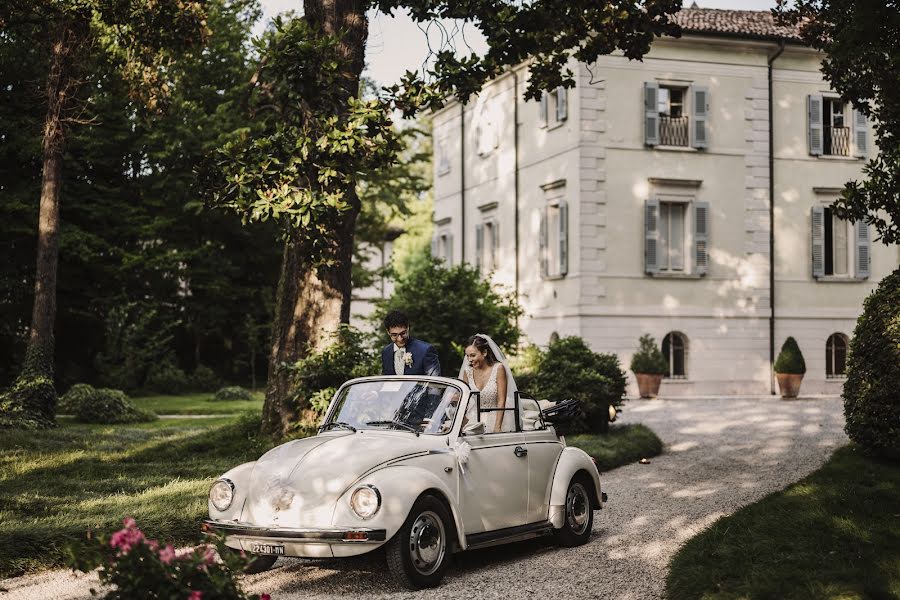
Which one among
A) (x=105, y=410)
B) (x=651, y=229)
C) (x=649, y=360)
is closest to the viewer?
(x=105, y=410)

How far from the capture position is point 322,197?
1389cm

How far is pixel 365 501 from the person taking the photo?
7.59 metres

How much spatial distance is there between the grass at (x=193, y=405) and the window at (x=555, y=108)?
37.2 feet

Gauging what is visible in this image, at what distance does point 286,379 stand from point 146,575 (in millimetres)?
10538

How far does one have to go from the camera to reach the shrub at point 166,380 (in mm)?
34250

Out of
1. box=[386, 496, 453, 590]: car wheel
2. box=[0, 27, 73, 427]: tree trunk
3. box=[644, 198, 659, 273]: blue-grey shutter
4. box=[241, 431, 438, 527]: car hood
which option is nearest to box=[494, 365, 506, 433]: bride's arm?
box=[241, 431, 438, 527]: car hood

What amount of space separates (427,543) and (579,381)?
10.3m

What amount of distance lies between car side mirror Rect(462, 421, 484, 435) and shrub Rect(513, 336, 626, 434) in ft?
29.0

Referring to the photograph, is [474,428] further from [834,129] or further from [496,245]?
[834,129]

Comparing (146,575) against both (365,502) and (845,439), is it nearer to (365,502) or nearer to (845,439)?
(365,502)

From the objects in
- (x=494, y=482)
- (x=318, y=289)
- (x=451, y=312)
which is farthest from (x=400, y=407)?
(x=451, y=312)

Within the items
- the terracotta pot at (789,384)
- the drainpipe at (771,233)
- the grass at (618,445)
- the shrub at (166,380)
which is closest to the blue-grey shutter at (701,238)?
the drainpipe at (771,233)

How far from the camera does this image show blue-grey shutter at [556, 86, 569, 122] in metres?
32.2

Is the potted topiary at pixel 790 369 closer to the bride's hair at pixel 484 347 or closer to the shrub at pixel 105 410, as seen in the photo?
the shrub at pixel 105 410
